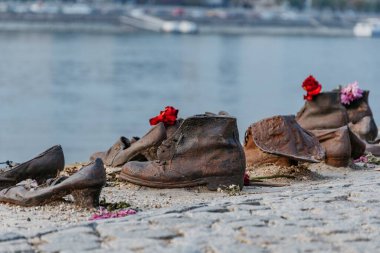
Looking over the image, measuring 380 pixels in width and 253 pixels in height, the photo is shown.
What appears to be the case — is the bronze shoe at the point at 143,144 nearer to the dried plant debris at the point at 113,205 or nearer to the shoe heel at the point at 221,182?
the shoe heel at the point at 221,182

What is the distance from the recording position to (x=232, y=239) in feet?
21.4

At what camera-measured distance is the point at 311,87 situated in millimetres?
11055

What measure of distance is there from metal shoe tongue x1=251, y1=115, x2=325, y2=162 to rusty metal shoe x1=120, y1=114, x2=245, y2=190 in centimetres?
103

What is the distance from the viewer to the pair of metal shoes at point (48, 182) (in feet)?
25.5

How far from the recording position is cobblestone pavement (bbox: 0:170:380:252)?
21.0ft

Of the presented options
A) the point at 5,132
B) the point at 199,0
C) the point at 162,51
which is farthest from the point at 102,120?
the point at 199,0

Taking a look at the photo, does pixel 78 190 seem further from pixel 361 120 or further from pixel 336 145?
pixel 361 120

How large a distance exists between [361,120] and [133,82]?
38.6m

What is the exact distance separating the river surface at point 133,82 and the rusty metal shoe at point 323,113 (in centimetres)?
1061

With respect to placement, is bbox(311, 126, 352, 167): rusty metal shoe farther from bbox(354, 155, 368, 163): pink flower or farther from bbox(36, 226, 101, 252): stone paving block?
bbox(36, 226, 101, 252): stone paving block

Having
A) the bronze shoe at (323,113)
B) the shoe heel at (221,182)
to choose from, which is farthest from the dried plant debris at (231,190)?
the bronze shoe at (323,113)

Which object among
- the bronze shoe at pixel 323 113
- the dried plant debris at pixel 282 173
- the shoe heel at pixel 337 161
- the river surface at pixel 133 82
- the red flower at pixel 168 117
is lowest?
the river surface at pixel 133 82

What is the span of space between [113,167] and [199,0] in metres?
139

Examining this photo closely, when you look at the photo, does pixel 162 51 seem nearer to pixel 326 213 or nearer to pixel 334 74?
pixel 334 74
